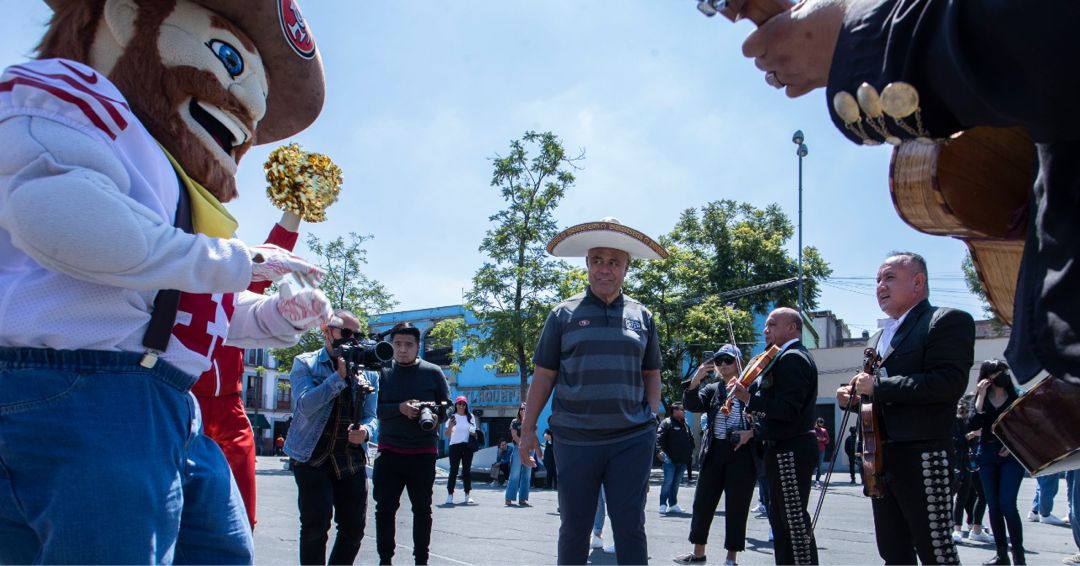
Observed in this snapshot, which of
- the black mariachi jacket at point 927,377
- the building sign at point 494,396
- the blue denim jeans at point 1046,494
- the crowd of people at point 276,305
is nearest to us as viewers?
the crowd of people at point 276,305

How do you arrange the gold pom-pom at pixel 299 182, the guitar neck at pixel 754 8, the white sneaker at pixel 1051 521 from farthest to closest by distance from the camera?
1. the white sneaker at pixel 1051 521
2. the gold pom-pom at pixel 299 182
3. the guitar neck at pixel 754 8

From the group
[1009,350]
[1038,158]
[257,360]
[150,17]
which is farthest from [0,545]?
[257,360]

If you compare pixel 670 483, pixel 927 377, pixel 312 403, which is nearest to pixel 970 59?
pixel 927 377

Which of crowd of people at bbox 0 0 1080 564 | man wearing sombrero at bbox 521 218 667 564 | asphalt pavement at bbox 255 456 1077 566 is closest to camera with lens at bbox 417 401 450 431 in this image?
crowd of people at bbox 0 0 1080 564

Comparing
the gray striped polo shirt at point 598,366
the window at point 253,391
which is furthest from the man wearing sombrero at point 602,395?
the window at point 253,391

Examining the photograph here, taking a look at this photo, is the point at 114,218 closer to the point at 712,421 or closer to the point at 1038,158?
the point at 1038,158

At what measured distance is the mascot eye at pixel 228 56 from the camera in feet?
8.08

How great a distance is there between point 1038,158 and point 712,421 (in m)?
5.70

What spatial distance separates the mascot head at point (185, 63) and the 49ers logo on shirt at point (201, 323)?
43 cm

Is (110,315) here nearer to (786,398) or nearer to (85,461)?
(85,461)

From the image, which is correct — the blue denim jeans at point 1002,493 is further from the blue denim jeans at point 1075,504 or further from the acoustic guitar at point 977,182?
the acoustic guitar at point 977,182

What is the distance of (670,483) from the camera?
38.3ft

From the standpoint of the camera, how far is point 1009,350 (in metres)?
1.18

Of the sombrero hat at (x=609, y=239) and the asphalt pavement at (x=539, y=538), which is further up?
the sombrero hat at (x=609, y=239)
